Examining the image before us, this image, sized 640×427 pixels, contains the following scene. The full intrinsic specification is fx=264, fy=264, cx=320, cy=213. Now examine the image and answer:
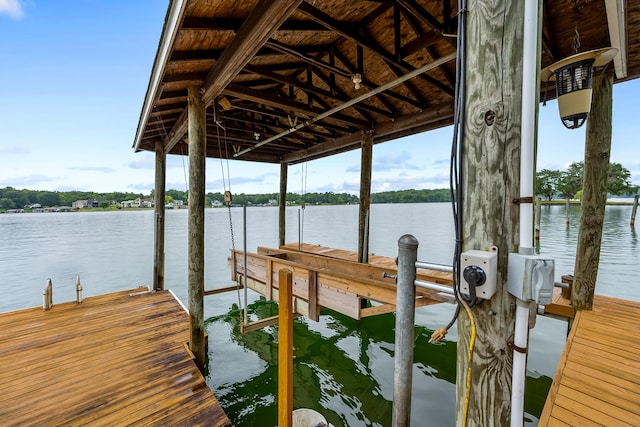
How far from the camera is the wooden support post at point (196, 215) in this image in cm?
358

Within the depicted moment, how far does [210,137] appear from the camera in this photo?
677 centimetres

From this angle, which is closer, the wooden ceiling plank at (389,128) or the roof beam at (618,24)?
the roof beam at (618,24)

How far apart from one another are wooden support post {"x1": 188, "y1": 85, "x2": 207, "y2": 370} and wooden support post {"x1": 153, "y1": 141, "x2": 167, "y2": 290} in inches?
120

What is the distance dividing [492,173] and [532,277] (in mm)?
387

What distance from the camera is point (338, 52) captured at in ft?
13.2

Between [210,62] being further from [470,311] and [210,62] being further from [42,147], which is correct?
[42,147]

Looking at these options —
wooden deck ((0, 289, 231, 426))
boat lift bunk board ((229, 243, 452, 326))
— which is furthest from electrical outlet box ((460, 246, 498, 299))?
wooden deck ((0, 289, 231, 426))

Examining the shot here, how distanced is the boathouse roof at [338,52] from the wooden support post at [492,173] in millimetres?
1540

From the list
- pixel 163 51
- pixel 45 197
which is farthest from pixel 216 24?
pixel 45 197

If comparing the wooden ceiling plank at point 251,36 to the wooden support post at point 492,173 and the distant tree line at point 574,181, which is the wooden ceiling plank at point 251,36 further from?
the distant tree line at point 574,181

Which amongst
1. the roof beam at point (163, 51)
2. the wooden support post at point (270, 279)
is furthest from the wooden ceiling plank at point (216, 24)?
the wooden support post at point (270, 279)

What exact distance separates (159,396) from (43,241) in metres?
27.8

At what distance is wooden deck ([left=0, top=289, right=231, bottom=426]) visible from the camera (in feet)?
8.00

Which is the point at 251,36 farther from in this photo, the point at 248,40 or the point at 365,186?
the point at 365,186
